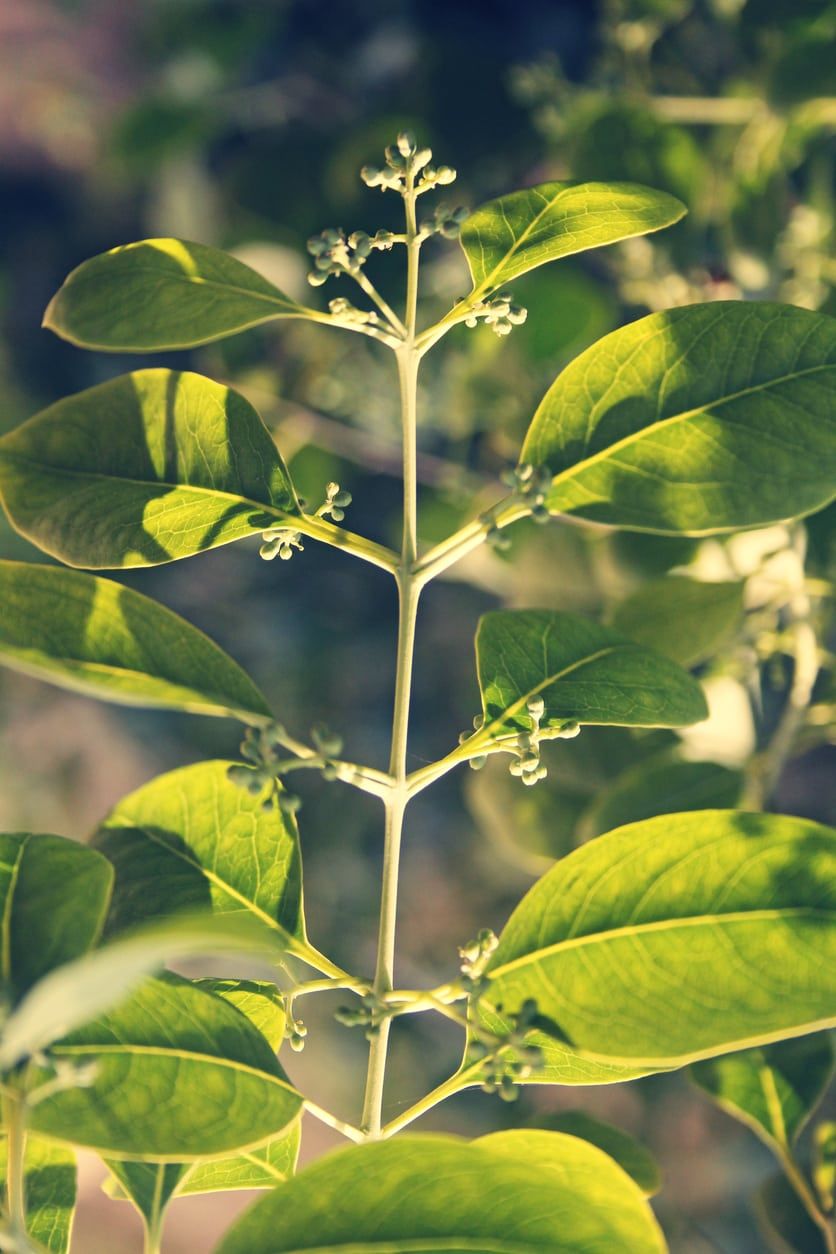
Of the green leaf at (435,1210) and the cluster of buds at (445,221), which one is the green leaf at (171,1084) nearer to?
the green leaf at (435,1210)

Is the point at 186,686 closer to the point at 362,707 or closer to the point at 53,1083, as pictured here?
the point at 53,1083

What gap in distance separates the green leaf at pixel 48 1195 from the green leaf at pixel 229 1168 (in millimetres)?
37

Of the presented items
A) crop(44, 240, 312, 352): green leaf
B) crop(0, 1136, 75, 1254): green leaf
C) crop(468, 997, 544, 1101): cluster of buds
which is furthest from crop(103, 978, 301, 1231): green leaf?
crop(44, 240, 312, 352): green leaf

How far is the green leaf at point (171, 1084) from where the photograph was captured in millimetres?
581

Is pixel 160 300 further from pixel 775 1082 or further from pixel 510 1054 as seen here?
pixel 775 1082

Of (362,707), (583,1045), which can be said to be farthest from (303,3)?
(583,1045)

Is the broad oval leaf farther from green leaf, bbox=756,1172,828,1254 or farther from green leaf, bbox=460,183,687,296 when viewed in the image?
green leaf, bbox=756,1172,828,1254

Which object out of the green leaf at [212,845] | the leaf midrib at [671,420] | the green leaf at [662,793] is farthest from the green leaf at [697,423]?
the green leaf at [662,793]

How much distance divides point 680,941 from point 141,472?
1.63 feet

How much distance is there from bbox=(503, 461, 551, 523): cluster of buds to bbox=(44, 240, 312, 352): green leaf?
188 mm

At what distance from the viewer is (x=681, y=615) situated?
118 centimetres

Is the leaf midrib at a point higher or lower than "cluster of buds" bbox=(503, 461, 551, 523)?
higher

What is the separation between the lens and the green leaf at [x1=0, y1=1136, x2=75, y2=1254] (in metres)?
0.76

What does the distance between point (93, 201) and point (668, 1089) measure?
233cm
